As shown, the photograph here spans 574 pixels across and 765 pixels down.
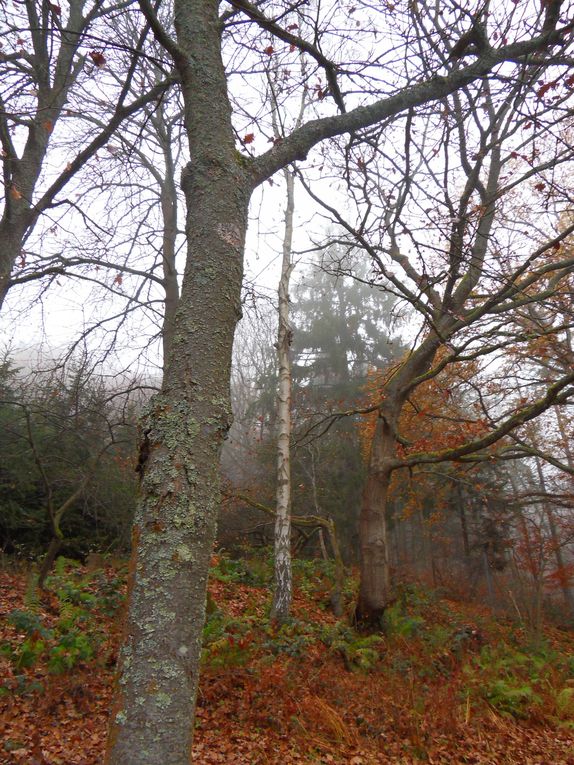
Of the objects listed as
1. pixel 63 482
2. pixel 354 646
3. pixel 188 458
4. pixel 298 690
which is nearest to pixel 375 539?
pixel 354 646

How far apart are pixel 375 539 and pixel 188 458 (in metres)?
7.33

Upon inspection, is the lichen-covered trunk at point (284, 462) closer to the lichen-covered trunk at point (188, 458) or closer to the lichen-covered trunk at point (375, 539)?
the lichen-covered trunk at point (375, 539)

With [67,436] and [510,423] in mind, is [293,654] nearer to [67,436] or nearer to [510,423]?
[510,423]

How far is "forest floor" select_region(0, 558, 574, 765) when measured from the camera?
14.4 ft

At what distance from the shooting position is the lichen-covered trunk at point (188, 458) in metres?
1.40

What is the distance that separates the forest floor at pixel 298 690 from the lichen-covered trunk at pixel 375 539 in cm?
37

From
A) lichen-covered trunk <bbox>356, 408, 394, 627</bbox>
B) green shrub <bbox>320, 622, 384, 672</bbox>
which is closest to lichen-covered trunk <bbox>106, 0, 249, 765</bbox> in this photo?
green shrub <bbox>320, 622, 384, 672</bbox>

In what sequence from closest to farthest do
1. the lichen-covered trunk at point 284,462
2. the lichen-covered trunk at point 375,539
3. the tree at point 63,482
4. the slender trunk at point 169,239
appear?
the lichen-covered trunk at point 284,462 → the lichen-covered trunk at point 375,539 → the slender trunk at point 169,239 → the tree at point 63,482

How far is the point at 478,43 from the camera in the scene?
11.7 feet

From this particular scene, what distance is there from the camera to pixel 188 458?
169cm

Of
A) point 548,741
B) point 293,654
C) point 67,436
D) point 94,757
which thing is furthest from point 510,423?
point 67,436

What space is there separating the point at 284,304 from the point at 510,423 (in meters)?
4.50

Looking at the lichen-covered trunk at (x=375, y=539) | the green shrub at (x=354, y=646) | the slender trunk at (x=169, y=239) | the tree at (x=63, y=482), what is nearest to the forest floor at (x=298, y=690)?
the green shrub at (x=354, y=646)

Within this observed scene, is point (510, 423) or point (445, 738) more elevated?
point (510, 423)
